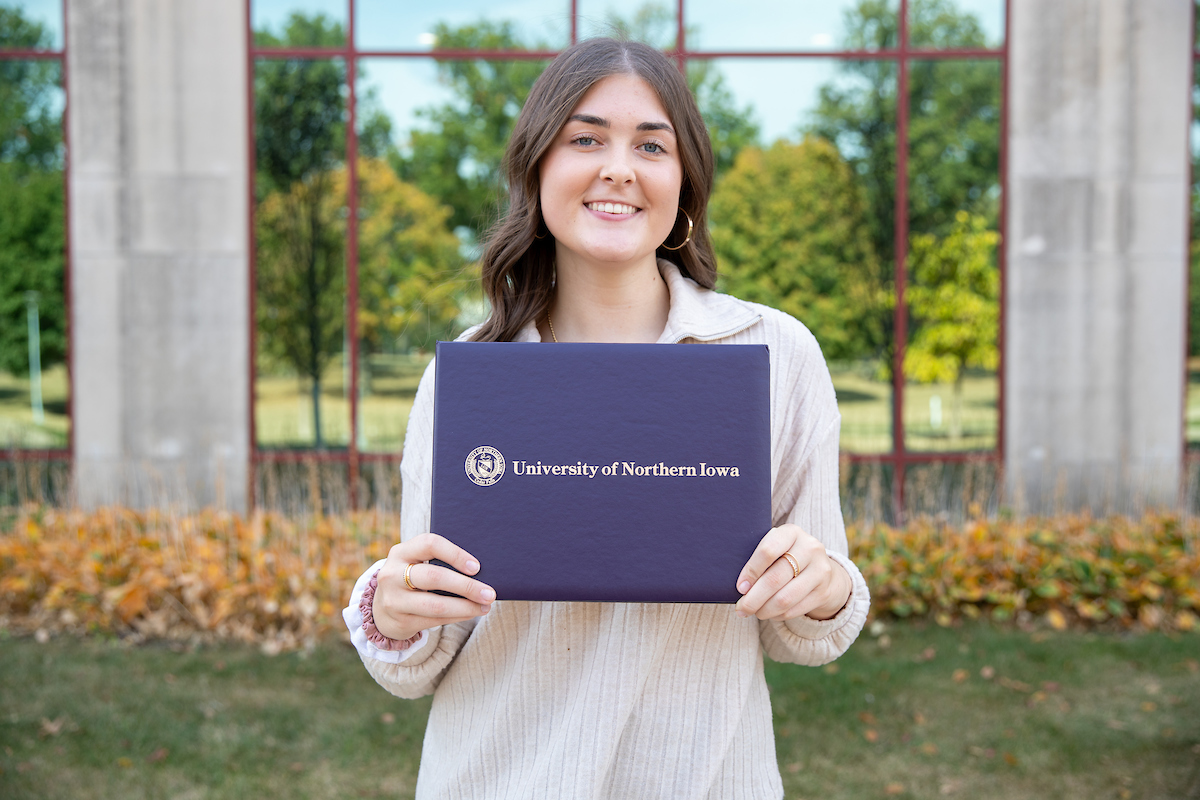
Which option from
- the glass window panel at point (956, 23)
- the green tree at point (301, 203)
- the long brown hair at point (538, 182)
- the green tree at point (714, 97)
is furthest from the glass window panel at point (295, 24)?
the long brown hair at point (538, 182)

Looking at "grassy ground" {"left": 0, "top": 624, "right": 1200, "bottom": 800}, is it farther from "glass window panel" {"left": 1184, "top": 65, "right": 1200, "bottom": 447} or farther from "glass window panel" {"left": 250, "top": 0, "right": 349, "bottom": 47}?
"glass window panel" {"left": 250, "top": 0, "right": 349, "bottom": 47}

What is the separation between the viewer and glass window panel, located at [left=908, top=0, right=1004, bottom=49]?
684 cm

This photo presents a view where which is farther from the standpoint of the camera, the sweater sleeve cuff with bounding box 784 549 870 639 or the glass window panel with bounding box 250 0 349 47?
the glass window panel with bounding box 250 0 349 47

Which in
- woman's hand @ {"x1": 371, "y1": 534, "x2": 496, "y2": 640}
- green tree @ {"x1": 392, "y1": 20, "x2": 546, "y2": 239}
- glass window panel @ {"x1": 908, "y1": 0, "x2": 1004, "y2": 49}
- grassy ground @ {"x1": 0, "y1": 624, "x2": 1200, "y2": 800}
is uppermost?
glass window panel @ {"x1": 908, "y1": 0, "x2": 1004, "y2": 49}

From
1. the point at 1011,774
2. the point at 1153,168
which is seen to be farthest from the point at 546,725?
the point at 1153,168

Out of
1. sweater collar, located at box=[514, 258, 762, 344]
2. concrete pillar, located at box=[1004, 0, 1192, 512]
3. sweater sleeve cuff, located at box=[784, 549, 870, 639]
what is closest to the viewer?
sweater sleeve cuff, located at box=[784, 549, 870, 639]

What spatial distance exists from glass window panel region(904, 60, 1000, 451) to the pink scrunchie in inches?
241

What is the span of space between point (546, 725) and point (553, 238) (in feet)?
2.52

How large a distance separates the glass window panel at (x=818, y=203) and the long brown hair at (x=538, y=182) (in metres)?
5.45

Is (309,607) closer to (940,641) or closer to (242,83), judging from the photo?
(940,641)

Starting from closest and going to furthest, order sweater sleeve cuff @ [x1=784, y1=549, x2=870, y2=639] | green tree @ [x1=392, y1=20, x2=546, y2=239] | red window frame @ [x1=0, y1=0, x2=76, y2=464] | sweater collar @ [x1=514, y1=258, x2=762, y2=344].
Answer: sweater sleeve cuff @ [x1=784, y1=549, x2=870, y2=639] → sweater collar @ [x1=514, y1=258, x2=762, y2=344] → red window frame @ [x1=0, y1=0, x2=76, y2=464] → green tree @ [x1=392, y1=20, x2=546, y2=239]

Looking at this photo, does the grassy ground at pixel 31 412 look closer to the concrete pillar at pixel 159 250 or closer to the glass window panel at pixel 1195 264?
the concrete pillar at pixel 159 250

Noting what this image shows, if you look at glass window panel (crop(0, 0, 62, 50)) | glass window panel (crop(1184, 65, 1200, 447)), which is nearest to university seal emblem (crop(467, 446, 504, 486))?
glass window panel (crop(1184, 65, 1200, 447))

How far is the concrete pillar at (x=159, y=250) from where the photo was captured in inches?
258
